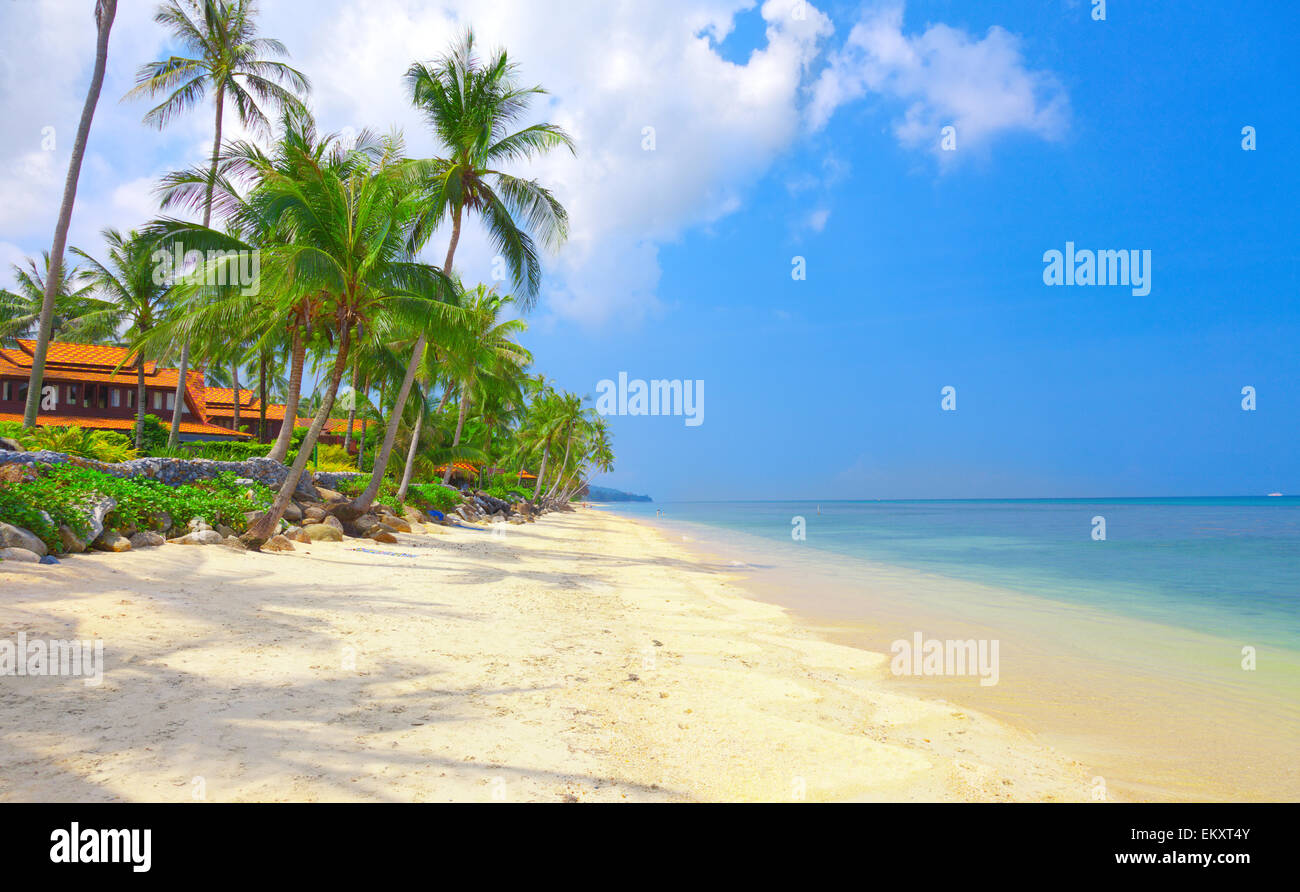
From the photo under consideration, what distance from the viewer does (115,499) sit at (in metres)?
9.52

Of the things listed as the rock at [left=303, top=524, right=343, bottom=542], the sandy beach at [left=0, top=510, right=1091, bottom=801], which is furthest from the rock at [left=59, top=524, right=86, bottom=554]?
the rock at [left=303, top=524, right=343, bottom=542]

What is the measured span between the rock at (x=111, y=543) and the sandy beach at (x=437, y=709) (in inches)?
7.6

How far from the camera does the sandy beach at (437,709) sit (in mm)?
3406

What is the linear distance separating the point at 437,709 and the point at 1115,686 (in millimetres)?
7046

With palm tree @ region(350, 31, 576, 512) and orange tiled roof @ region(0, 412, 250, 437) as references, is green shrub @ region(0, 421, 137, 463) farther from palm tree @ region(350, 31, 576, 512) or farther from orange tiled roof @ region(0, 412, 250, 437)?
orange tiled roof @ region(0, 412, 250, 437)

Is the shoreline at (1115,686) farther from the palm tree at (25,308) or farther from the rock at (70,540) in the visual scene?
the palm tree at (25,308)

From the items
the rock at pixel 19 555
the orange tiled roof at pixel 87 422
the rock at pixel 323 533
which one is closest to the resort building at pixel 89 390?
the orange tiled roof at pixel 87 422

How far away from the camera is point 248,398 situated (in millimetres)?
48156

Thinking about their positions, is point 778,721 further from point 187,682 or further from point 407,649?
point 187,682

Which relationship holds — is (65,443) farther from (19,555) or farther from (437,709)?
(437,709)

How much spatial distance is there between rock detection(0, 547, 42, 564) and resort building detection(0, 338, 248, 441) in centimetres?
2875
